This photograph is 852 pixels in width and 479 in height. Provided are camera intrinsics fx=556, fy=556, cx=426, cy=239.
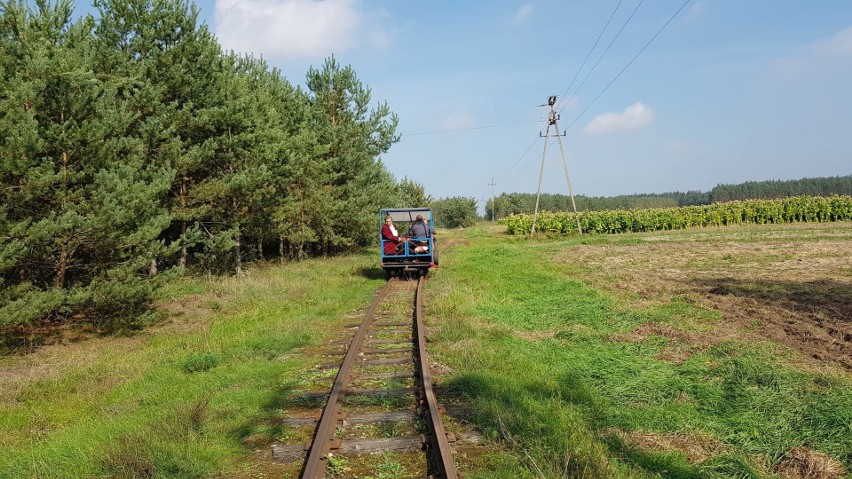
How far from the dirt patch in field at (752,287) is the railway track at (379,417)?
355 cm

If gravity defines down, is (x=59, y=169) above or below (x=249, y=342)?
above

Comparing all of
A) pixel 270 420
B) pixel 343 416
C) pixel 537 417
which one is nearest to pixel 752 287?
pixel 537 417

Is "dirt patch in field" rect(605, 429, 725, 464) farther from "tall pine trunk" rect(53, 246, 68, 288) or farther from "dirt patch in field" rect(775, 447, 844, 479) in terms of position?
"tall pine trunk" rect(53, 246, 68, 288)

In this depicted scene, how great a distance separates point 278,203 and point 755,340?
16.1 metres

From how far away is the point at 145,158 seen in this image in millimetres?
14758

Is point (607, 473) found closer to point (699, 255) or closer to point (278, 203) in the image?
point (278, 203)

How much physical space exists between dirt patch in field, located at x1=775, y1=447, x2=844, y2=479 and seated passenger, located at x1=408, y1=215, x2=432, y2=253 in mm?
13726

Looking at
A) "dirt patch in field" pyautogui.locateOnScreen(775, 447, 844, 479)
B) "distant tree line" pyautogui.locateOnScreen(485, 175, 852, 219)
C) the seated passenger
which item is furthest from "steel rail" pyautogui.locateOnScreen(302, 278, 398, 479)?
"distant tree line" pyautogui.locateOnScreen(485, 175, 852, 219)

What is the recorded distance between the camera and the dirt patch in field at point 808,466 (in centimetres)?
406

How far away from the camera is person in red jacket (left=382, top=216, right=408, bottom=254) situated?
17.8 metres

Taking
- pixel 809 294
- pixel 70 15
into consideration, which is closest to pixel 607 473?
pixel 809 294

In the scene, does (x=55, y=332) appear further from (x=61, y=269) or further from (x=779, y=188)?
(x=779, y=188)

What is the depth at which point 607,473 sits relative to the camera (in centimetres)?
397

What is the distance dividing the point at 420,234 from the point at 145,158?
8150 millimetres
